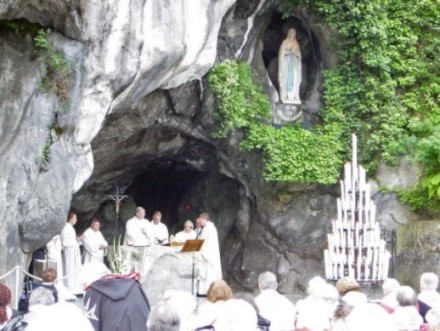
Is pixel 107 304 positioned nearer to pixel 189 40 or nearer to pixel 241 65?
pixel 189 40

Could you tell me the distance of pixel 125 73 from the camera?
15.8 meters

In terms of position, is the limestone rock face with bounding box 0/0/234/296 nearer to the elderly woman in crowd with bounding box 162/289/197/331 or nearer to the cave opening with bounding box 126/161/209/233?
the cave opening with bounding box 126/161/209/233

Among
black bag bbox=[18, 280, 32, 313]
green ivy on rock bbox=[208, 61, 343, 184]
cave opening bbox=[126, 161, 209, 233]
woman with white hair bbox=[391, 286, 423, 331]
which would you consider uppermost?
green ivy on rock bbox=[208, 61, 343, 184]

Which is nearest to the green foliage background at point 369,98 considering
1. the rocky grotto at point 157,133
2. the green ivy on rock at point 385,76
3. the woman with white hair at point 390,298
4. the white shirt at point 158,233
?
the green ivy on rock at point 385,76

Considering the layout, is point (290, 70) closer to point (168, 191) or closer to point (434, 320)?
point (168, 191)

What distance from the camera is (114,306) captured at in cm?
742

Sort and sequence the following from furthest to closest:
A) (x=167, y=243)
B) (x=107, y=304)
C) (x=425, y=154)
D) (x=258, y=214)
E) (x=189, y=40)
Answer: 1. (x=258, y=214)
2. (x=425, y=154)
3. (x=167, y=243)
4. (x=189, y=40)
5. (x=107, y=304)

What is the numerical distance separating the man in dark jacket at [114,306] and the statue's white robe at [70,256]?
1109 centimetres

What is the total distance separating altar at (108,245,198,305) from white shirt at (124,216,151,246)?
1.55 m

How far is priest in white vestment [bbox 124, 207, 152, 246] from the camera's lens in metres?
19.2

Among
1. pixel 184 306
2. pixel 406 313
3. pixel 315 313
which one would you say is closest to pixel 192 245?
pixel 406 313

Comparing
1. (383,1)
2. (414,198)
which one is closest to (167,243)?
(414,198)

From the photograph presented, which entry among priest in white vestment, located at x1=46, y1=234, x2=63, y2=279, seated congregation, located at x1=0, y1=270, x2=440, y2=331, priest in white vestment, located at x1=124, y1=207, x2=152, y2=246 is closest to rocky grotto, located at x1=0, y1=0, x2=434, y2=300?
priest in white vestment, located at x1=124, y1=207, x2=152, y2=246

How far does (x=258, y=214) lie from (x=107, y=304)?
14.3m
